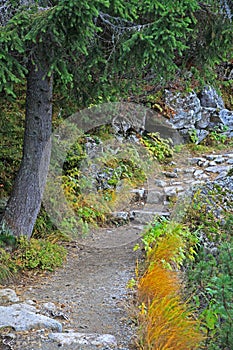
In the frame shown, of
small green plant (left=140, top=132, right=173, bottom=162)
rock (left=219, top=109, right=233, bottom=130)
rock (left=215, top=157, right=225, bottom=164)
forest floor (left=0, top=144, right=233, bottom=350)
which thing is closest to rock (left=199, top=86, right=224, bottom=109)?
rock (left=219, top=109, right=233, bottom=130)

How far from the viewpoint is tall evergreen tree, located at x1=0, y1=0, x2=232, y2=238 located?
3512 mm

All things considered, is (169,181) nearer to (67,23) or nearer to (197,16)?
(197,16)

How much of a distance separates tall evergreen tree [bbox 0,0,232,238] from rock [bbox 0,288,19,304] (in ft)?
3.35

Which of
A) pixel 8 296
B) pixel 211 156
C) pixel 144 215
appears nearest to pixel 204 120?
pixel 211 156

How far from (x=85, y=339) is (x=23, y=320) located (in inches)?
19.3

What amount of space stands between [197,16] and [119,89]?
1.22m

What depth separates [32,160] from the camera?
4781 mm

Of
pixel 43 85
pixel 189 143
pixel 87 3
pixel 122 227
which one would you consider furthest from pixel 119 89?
pixel 189 143

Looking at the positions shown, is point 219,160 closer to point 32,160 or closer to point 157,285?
point 32,160

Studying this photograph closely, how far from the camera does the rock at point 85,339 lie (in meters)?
2.98

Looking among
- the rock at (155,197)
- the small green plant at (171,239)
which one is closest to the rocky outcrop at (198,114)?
the rock at (155,197)

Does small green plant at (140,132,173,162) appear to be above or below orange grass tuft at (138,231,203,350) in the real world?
above

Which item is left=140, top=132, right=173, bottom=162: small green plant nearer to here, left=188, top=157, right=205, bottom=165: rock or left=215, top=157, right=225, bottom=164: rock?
left=188, top=157, right=205, bottom=165: rock

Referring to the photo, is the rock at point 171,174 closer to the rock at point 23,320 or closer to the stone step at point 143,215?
the stone step at point 143,215
